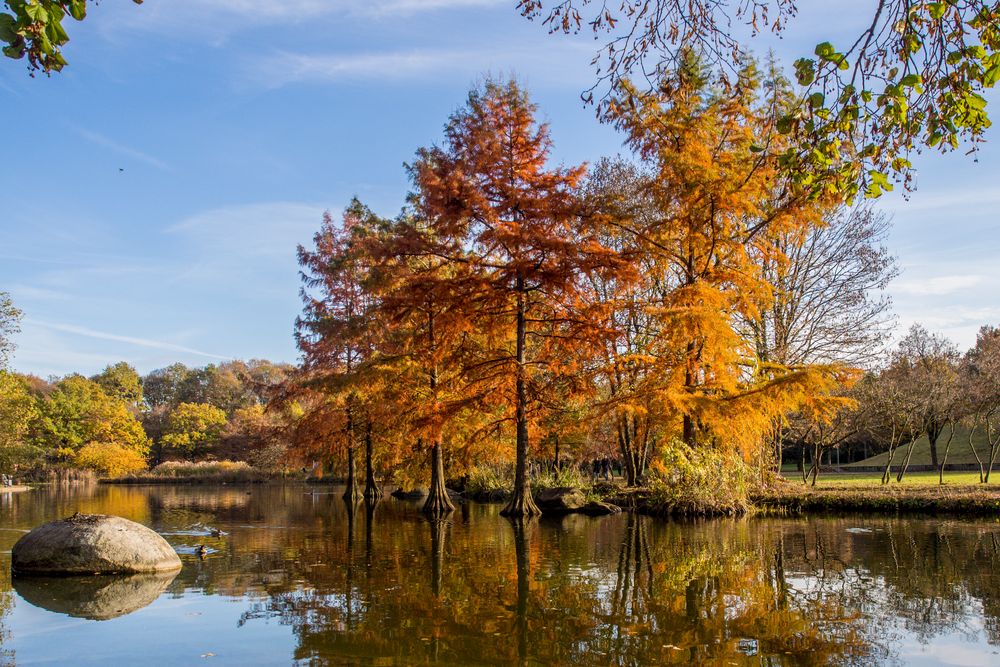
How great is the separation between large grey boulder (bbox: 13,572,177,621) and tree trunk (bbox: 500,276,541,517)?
10.7 meters

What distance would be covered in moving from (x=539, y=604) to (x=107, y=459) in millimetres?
47373

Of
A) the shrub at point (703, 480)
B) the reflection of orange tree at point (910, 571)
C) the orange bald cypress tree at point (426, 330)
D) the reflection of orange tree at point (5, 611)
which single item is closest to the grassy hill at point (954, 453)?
the shrub at point (703, 480)

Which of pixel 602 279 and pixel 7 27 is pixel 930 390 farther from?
pixel 7 27

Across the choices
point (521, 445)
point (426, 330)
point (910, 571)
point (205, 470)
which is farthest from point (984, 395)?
point (205, 470)

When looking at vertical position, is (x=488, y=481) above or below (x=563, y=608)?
below

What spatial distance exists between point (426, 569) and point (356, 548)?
283cm

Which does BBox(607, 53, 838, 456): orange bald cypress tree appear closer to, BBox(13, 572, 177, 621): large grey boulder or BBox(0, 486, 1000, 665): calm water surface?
BBox(0, 486, 1000, 665): calm water surface

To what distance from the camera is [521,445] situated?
19281 mm

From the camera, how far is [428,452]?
26938mm

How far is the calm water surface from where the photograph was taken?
523cm

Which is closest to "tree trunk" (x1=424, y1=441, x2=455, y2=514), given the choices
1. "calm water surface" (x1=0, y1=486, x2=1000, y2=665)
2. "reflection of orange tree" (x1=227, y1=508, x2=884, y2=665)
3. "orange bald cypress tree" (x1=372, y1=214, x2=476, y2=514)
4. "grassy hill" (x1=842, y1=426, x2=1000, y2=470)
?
"orange bald cypress tree" (x1=372, y1=214, x2=476, y2=514)

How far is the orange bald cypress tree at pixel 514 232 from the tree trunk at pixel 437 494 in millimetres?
4005

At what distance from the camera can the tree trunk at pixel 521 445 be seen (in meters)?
18.7

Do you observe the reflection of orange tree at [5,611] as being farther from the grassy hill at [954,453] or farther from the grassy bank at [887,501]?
the grassy hill at [954,453]
